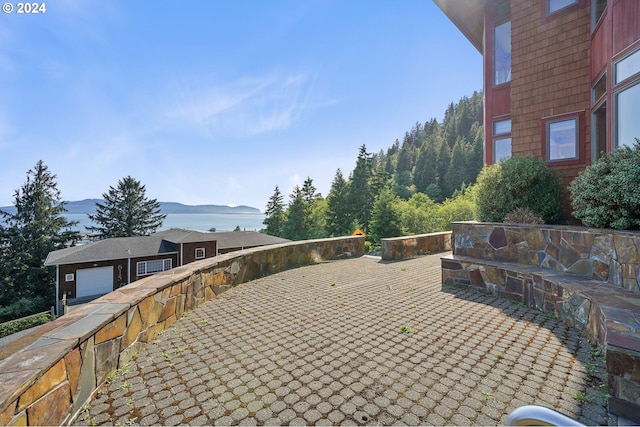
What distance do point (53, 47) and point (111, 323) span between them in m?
7.90

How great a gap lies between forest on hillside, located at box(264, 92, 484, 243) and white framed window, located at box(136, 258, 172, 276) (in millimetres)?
17561

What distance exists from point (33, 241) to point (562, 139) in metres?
43.9

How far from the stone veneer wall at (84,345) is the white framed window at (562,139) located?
837cm

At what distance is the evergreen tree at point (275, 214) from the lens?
4741 cm

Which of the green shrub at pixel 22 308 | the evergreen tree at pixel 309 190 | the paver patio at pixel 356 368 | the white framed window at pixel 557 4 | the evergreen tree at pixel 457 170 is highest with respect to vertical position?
the evergreen tree at pixel 457 170

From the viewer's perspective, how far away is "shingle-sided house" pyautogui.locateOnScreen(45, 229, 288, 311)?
20.2 metres

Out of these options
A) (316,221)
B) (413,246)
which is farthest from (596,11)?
(316,221)

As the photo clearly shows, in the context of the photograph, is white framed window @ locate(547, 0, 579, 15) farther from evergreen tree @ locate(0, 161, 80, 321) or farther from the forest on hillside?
evergreen tree @ locate(0, 161, 80, 321)

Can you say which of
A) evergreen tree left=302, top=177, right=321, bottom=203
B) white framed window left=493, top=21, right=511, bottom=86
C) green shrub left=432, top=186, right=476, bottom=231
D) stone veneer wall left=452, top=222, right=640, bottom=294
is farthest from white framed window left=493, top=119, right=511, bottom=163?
evergreen tree left=302, top=177, right=321, bottom=203

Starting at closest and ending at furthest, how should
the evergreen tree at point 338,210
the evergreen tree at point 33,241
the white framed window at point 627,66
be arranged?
the white framed window at point 627,66 < the evergreen tree at point 33,241 < the evergreen tree at point 338,210

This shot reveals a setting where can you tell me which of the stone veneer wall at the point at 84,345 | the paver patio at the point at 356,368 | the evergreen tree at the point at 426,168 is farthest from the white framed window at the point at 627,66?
the evergreen tree at the point at 426,168

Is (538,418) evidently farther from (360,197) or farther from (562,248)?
(360,197)

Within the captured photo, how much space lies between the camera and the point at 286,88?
1228cm

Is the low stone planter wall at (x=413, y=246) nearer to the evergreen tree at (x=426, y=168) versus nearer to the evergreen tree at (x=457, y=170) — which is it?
the evergreen tree at (x=457, y=170)
